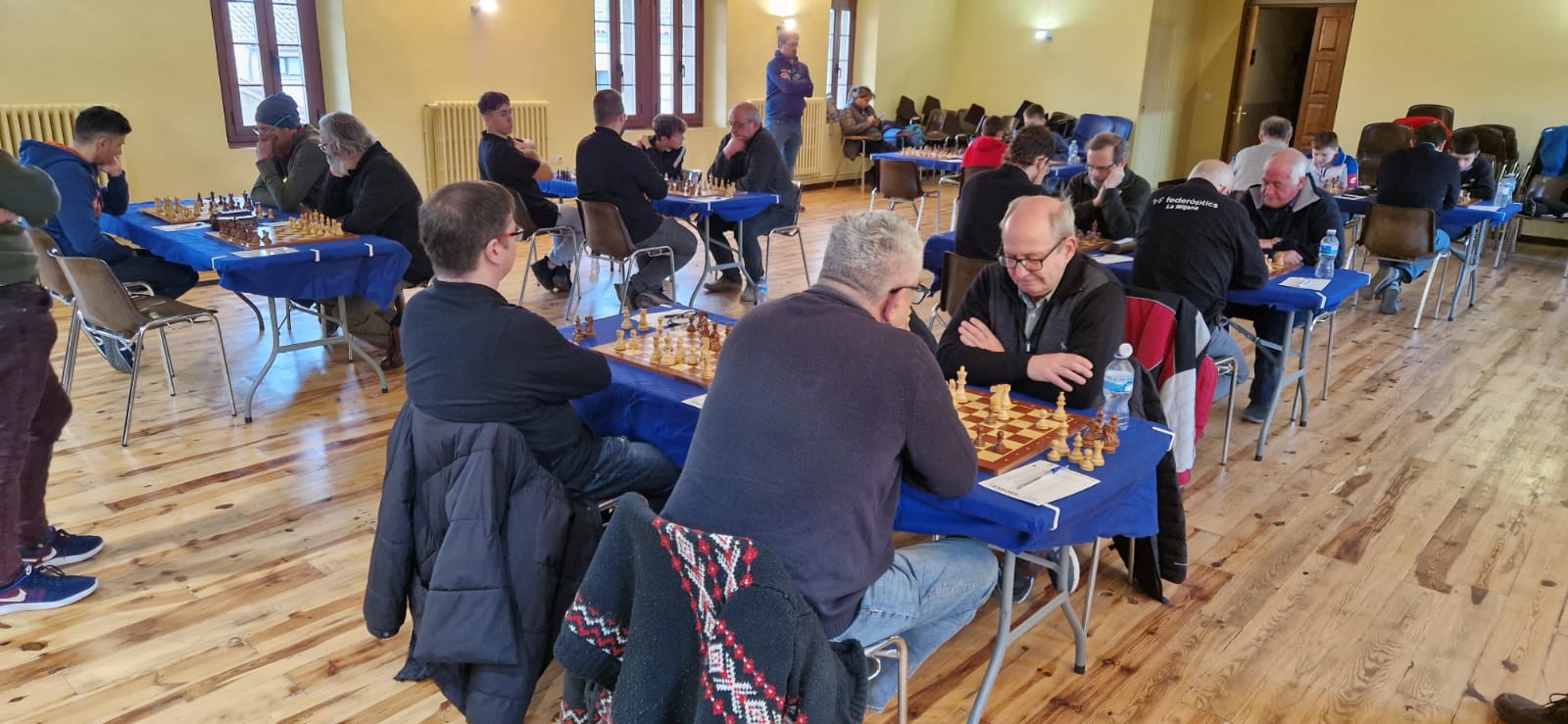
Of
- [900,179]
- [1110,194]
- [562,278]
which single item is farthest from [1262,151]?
[562,278]

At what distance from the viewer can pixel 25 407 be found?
2.75 metres

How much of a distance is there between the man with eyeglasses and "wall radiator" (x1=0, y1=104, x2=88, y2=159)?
566 centimetres

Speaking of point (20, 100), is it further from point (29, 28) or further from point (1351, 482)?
point (1351, 482)

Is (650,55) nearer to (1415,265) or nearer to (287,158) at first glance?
(287,158)

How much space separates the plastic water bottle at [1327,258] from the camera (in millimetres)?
4402

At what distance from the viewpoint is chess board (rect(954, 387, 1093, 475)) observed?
2.24 m

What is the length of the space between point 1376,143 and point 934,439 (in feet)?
29.6

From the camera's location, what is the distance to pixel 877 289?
1.95 m

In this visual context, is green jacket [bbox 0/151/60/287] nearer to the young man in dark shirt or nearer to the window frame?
the young man in dark shirt

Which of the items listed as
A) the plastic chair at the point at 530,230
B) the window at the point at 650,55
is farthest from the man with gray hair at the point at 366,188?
the window at the point at 650,55

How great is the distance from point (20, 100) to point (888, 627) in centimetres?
644

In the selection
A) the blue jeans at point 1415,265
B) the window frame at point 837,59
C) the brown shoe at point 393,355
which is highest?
the window frame at point 837,59

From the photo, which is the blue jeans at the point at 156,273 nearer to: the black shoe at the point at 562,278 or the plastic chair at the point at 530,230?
the plastic chair at the point at 530,230

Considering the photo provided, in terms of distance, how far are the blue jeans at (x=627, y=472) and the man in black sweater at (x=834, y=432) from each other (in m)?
0.87
